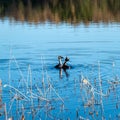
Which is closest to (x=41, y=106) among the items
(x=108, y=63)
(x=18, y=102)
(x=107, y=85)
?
(x=18, y=102)

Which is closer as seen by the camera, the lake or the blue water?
the lake

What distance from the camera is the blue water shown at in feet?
45.1

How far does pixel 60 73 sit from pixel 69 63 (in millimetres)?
2515

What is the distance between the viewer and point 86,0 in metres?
72.9

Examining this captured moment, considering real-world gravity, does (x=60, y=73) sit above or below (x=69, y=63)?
below

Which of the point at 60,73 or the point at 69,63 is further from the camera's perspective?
the point at 69,63

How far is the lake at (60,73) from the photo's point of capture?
13.5 m

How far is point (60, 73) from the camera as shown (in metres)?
19.6

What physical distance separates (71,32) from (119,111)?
911 inches

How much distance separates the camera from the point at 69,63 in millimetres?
22031

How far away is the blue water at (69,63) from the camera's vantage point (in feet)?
45.1

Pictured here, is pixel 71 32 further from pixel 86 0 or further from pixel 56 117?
pixel 86 0

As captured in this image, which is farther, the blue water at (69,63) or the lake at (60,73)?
the blue water at (69,63)

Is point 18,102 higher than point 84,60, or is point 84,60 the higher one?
point 84,60
